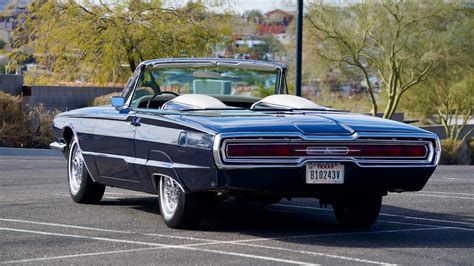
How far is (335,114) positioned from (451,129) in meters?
41.3

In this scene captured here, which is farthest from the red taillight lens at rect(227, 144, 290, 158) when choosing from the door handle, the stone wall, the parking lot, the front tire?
the stone wall

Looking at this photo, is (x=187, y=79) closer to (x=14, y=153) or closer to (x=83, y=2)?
(x=14, y=153)

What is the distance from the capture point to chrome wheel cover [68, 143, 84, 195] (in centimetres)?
1144

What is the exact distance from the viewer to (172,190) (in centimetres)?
942

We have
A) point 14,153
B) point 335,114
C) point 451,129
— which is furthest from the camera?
point 451,129

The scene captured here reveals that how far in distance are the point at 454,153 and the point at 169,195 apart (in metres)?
22.9

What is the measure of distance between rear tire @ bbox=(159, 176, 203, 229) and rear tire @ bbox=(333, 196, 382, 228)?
153cm

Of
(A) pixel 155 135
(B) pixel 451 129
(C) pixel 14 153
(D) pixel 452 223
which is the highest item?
(A) pixel 155 135

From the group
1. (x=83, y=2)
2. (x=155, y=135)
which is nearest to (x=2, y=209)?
(x=155, y=135)

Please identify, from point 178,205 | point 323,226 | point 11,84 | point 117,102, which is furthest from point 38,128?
point 178,205

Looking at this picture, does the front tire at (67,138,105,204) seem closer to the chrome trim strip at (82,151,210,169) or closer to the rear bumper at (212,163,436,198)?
the chrome trim strip at (82,151,210,169)

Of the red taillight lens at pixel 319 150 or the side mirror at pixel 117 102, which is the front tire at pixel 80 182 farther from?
the red taillight lens at pixel 319 150

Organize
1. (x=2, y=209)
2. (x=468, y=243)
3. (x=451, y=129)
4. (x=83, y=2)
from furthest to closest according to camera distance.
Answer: (x=451, y=129), (x=83, y=2), (x=2, y=209), (x=468, y=243)

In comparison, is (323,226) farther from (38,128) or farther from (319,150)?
(38,128)
